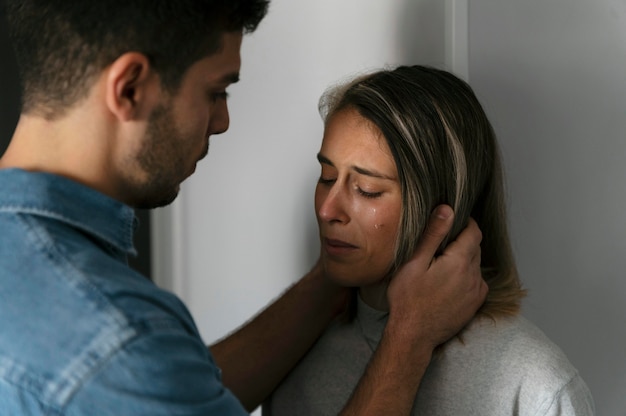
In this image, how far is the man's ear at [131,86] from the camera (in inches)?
39.6

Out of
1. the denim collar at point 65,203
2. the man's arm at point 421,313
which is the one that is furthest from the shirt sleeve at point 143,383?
the man's arm at point 421,313

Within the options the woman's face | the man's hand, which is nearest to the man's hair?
the woman's face

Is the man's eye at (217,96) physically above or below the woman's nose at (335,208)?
above

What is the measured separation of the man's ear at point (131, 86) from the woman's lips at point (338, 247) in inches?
21.2

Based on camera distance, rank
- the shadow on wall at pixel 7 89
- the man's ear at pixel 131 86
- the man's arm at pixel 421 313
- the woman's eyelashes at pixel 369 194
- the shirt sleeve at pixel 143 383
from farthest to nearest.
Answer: the shadow on wall at pixel 7 89
the woman's eyelashes at pixel 369 194
the man's arm at pixel 421 313
the man's ear at pixel 131 86
the shirt sleeve at pixel 143 383

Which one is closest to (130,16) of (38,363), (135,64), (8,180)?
(135,64)

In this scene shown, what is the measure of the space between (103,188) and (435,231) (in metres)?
0.61

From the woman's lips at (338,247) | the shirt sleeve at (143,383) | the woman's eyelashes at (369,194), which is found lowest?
the woman's lips at (338,247)

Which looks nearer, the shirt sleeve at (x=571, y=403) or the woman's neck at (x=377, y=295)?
the shirt sleeve at (x=571, y=403)

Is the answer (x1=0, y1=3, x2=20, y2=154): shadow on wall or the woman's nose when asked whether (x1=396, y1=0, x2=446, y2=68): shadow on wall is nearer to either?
the woman's nose

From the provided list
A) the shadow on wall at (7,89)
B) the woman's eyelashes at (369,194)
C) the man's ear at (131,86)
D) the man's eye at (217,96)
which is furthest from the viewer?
the shadow on wall at (7,89)

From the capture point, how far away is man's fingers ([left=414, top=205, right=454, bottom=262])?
1.47 metres

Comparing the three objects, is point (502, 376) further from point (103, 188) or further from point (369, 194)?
point (103, 188)

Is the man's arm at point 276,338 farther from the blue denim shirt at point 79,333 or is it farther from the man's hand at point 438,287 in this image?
the blue denim shirt at point 79,333
